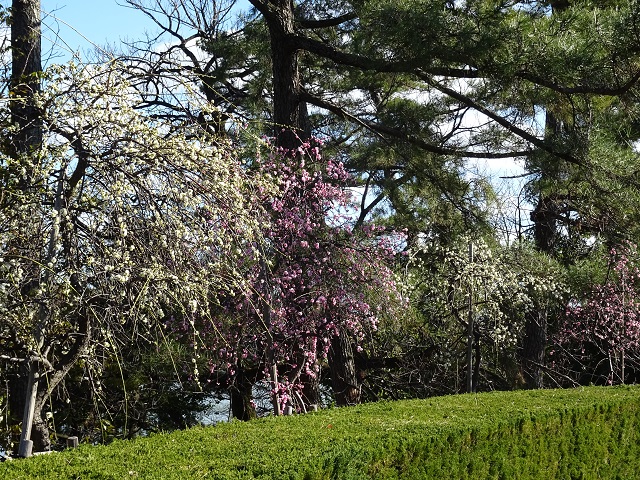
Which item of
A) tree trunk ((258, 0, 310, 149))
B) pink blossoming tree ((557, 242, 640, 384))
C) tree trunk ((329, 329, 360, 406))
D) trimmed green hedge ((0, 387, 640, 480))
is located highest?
tree trunk ((258, 0, 310, 149))

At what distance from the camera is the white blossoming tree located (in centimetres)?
373

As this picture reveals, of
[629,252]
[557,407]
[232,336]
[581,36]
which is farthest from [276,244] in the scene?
[629,252]

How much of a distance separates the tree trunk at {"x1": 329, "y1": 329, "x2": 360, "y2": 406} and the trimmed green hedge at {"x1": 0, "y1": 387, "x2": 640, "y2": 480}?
2316mm

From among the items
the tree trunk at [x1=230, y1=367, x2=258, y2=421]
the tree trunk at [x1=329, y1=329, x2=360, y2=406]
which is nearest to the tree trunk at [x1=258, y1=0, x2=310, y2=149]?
the tree trunk at [x1=329, y1=329, x2=360, y2=406]

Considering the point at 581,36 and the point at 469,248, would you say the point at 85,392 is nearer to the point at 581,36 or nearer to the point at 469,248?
the point at 469,248

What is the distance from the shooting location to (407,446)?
3.95m

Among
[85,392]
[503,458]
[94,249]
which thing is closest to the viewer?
[94,249]

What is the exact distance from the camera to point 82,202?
391 cm

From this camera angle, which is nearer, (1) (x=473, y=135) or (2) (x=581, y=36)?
(2) (x=581, y=36)

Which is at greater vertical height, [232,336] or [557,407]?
[232,336]

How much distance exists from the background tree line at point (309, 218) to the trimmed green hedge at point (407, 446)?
19.1 inches

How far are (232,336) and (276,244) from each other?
3.06ft

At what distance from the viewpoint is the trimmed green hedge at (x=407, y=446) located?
331 cm

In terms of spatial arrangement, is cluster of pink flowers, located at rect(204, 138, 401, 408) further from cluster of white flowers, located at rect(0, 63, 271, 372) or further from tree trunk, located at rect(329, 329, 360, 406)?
cluster of white flowers, located at rect(0, 63, 271, 372)
